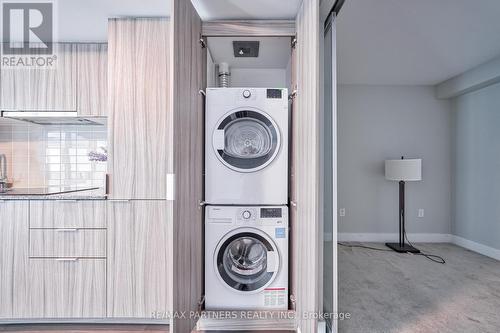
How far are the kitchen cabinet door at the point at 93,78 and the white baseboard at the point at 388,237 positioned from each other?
12.1 feet

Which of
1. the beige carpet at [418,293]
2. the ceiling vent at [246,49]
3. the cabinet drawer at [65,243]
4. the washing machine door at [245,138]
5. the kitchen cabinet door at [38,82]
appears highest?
the ceiling vent at [246,49]

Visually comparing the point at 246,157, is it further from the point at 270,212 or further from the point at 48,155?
the point at 48,155

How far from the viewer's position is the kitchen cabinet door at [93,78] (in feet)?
6.95

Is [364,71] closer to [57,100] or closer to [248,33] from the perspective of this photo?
[248,33]

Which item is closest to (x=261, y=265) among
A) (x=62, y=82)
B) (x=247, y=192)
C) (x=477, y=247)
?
(x=247, y=192)

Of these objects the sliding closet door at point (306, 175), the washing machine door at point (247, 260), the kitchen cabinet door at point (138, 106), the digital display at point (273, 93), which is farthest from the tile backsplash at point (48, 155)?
the sliding closet door at point (306, 175)

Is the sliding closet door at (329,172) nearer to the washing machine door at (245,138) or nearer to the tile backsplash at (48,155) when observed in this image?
the washing machine door at (245,138)

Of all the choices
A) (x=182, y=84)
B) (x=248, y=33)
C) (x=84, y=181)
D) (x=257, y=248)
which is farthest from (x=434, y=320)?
(x=84, y=181)

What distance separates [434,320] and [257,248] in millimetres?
1573

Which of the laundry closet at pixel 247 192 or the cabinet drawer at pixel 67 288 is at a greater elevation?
the laundry closet at pixel 247 192

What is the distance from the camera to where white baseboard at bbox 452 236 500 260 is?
3.24 meters

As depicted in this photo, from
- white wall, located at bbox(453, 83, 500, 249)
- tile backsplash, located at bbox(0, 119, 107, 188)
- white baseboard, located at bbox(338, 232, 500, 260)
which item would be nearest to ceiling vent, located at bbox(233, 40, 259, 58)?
tile backsplash, located at bbox(0, 119, 107, 188)

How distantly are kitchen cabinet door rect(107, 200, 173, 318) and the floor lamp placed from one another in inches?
127

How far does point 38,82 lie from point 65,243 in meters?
1.45
